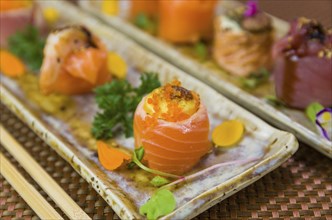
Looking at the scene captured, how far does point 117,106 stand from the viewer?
2393 millimetres

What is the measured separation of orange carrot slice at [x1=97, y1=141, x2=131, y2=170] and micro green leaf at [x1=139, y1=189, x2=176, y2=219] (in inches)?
12.6

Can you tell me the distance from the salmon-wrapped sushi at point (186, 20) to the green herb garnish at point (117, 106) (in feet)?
2.30

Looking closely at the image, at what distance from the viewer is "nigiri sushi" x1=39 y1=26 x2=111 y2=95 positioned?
255 cm

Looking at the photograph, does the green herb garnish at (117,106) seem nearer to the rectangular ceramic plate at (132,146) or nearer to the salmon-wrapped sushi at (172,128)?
the rectangular ceramic plate at (132,146)

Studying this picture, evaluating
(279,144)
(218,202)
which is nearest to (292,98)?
(279,144)

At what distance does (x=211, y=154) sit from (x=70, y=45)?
938 millimetres

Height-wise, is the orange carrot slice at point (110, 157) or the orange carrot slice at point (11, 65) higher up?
the orange carrot slice at point (110, 157)

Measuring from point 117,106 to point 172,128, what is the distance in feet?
1.61

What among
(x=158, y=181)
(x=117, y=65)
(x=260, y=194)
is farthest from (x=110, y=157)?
(x=117, y=65)

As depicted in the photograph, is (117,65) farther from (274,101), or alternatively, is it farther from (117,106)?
(274,101)

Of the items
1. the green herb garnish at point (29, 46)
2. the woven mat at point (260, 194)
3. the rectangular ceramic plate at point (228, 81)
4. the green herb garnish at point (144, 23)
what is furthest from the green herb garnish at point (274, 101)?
the green herb garnish at point (29, 46)

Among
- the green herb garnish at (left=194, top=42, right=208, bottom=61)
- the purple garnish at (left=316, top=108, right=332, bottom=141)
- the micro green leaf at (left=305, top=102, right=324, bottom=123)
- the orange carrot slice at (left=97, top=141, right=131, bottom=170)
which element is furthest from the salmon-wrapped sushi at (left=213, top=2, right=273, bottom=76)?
the orange carrot slice at (left=97, top=141, right=131, bottom=170)

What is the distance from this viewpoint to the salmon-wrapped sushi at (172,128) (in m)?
1.98

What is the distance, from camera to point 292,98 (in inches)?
98.3
